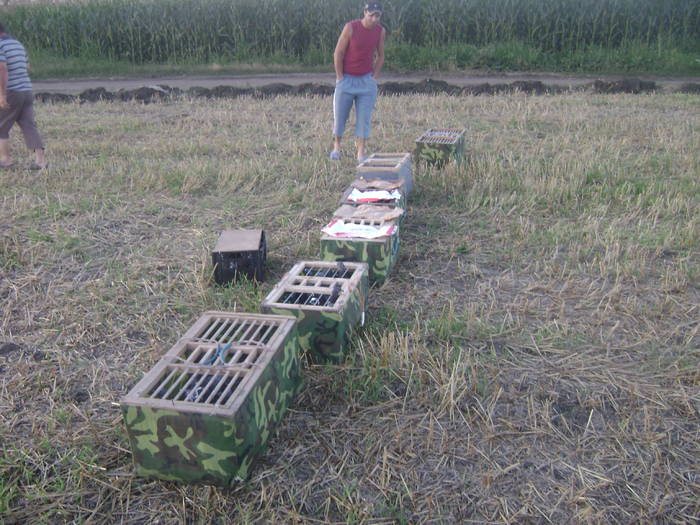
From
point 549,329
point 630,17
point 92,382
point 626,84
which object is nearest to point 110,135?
point 92,382

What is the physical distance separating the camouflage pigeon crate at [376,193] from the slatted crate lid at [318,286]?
1.28m

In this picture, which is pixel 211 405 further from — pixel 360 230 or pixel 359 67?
pixel 359 67

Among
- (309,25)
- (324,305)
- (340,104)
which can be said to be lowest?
(324,305)

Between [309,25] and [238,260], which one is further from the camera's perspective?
[309,25]

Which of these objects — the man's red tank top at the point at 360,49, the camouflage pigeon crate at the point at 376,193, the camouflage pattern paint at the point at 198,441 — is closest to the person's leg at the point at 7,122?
the man's red tank top at the point at 360,49

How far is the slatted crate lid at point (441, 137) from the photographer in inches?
301

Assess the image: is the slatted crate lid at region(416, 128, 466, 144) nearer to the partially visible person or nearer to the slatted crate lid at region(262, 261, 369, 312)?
the slatted crate lid at region(262, 261, 369, 312)

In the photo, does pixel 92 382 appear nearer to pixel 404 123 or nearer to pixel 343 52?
pixel 343 52

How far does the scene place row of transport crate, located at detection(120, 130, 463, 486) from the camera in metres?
2.79

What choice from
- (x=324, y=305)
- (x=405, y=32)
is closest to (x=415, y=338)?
(x=324, y=305)

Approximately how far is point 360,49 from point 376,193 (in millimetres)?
2551

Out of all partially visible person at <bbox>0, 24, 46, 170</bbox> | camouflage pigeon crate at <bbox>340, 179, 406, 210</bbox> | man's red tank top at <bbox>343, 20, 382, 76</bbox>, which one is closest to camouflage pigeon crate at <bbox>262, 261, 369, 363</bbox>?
camouflage pigeon crate at <bbox>340, 179, 406, 210</bbox>

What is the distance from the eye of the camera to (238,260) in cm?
475

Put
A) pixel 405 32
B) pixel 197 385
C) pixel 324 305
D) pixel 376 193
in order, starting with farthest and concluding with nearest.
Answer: pixel 405 32 < pixel 376 193 < pixel 324 305 < pixel 197 385
